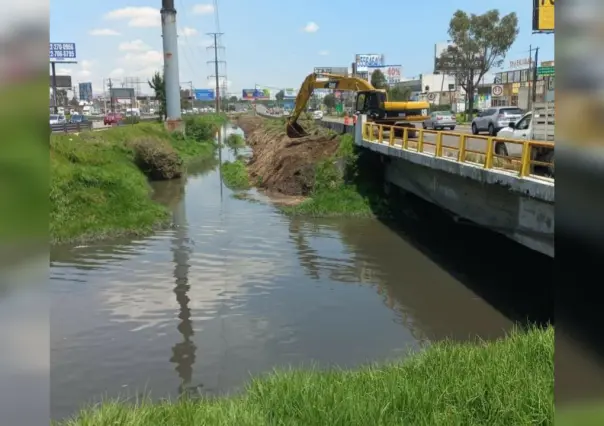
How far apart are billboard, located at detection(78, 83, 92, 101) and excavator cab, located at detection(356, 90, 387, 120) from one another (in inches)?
4881

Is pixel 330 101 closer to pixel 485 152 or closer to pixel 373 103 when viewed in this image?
pixel 373 103

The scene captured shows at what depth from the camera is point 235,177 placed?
107 ft

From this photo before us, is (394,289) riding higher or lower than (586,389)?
lower

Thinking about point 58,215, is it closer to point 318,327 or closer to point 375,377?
point 318,327

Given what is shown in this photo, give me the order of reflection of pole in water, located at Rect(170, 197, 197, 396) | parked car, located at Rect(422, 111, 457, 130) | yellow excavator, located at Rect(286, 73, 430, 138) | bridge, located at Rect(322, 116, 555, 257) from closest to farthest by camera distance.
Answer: reflection of pole in water, located at Rect(170, 197, 197, 396) → bridge, located at Rect(322, 116, 555, 257) → yellow excavator, located at Rect(286, 73, 430, 138) → parked car, located at Rect(422, 111, 457, 130)

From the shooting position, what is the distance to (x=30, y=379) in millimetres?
1431

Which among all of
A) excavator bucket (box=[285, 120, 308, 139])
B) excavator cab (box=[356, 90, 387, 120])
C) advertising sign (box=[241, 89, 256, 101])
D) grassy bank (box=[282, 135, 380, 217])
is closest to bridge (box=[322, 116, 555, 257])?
grassy bank (box=[282, 135, 380, 217])

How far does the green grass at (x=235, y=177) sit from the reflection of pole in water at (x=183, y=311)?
10.5 m

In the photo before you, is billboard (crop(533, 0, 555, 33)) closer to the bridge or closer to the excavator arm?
the excavator arm

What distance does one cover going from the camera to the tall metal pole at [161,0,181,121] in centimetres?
4597

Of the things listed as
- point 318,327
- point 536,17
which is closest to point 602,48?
point 318,327

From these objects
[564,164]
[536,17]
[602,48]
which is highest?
[536,17]

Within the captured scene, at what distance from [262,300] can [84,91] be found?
14013cm

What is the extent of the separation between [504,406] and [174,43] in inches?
1834
